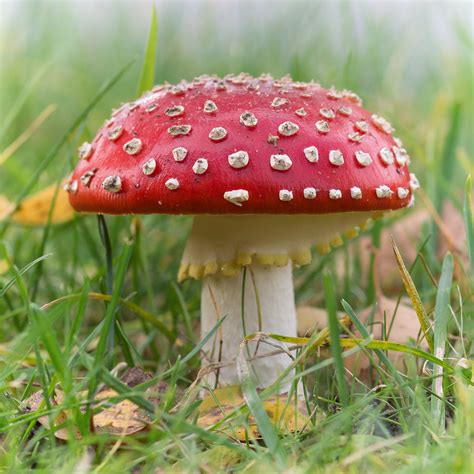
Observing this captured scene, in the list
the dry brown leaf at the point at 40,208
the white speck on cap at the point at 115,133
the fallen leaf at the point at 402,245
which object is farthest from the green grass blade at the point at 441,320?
the dry brown leaf at the point at 40,208

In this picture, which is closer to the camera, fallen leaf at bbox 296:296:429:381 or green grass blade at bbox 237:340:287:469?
green grass blade at bbox 237:340:287:469

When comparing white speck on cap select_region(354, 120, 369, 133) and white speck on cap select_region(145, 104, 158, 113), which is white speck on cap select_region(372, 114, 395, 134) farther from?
white speck on cap select_region(145, 104, 158, 113)

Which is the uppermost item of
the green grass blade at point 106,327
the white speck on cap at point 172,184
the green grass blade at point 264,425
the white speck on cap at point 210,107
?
the white speck on cap at point 210,107

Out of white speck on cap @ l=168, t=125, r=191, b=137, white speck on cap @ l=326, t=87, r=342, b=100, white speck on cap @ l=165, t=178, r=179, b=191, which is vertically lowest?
white speck on cap @ l=165, t=178, r=179, b=191

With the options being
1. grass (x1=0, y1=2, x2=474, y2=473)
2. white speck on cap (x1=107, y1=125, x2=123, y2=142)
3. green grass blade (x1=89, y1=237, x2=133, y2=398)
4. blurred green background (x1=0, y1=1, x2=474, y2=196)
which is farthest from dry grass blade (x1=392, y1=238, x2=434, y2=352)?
blurred green background (x1=0, y1=1, x2=474, y2=196)

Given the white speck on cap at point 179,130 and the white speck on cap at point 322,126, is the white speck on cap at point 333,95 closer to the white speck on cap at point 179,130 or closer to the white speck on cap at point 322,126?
the white speck on cap at point 322,126

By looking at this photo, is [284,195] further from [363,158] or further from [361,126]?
[361,126]

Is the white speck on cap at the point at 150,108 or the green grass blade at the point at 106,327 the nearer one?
the green grass blade at the point at 106,327

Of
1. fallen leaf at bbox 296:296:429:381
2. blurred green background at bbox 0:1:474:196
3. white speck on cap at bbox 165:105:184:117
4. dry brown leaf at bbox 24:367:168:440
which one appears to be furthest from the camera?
blurred green background at bbox 0:1:474:196
